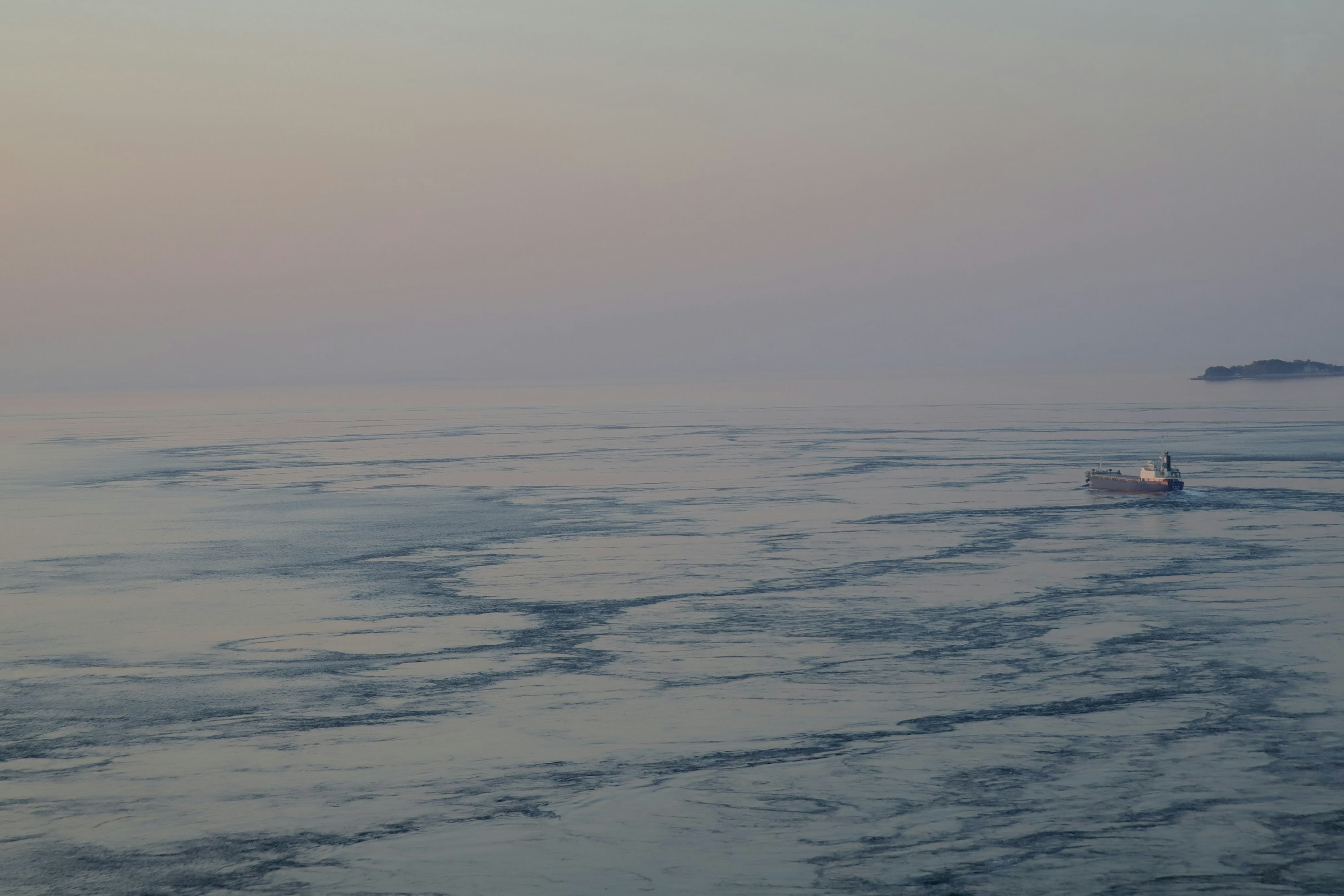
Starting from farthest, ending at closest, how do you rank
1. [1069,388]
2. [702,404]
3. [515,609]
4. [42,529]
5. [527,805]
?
1. [1069,388]
2. [702,404]
3. [42,529]
4. [515,609]
5. [527,805]

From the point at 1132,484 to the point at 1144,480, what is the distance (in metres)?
0.32

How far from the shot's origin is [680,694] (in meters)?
13.9

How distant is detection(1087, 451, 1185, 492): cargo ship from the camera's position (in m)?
33.6

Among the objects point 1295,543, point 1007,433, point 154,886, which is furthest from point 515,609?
point 1007,433

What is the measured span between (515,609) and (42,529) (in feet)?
54.3

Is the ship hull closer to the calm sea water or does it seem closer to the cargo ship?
the cargo ship

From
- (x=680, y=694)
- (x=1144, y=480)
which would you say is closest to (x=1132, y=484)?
(x=1144, y=480)

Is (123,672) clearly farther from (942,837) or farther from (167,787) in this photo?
(942,837)

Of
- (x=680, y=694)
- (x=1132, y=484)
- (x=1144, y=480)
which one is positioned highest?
(x=1144, y=480)

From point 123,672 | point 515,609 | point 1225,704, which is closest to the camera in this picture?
point 1225,704

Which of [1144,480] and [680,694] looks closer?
[680,694]

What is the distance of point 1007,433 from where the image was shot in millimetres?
60625

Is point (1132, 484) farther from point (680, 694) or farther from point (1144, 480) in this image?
point (680, 694)

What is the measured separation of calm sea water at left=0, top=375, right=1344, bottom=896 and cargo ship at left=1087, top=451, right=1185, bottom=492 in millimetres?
654
